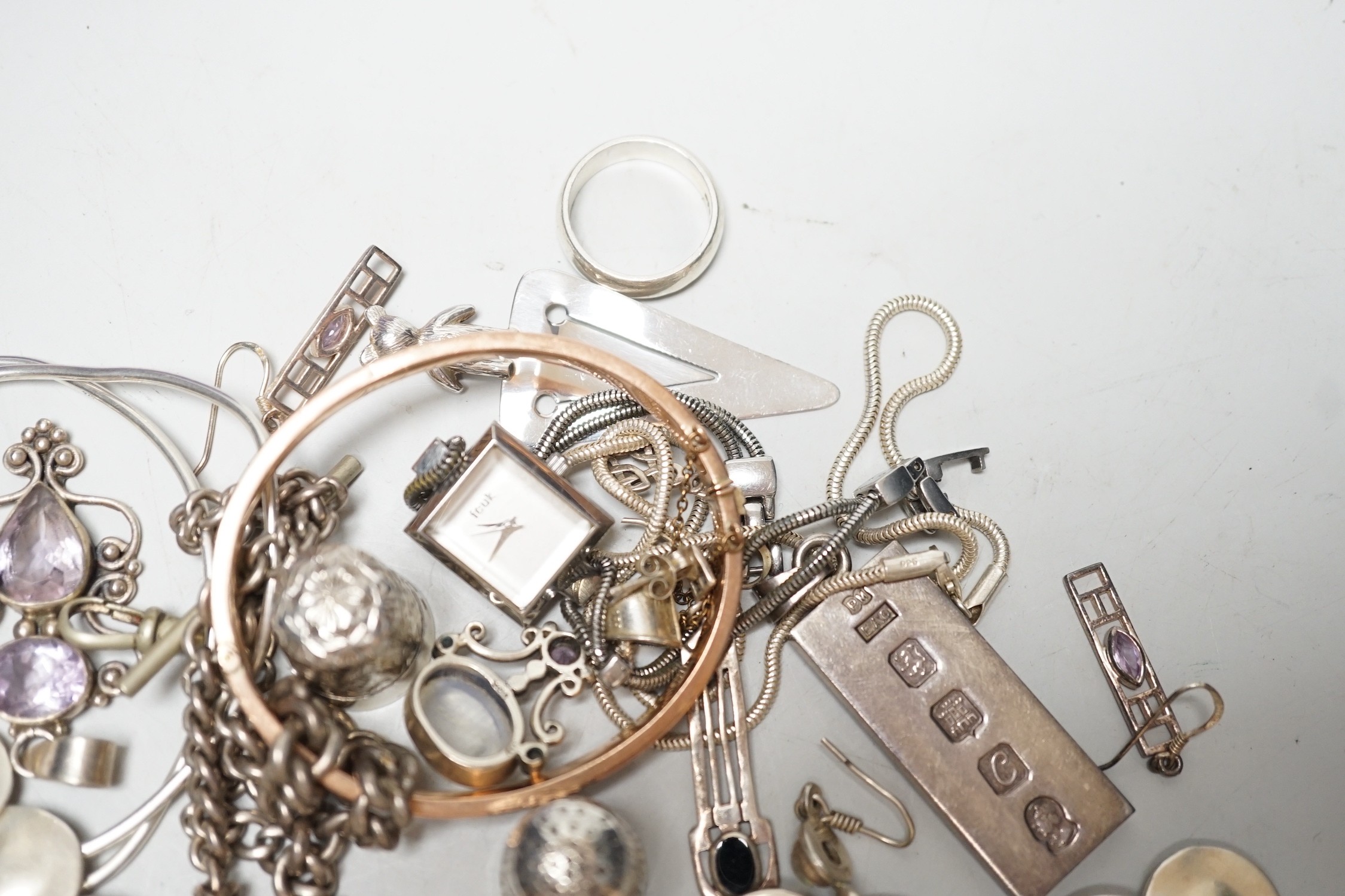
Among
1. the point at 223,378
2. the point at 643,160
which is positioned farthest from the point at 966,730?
the point at 223,378

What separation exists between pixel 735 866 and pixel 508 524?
53cm

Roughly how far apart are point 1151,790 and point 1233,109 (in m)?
1.18

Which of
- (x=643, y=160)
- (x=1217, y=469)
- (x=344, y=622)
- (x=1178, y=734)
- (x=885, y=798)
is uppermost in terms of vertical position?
(x=1217, y=469)

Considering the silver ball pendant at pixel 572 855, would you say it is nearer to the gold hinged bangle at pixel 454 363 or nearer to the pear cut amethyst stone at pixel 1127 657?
the gold hinged bangle at pixel 454 363

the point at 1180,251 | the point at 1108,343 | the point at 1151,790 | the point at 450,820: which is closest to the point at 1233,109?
the point at 1180,251

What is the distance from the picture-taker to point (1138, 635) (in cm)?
135

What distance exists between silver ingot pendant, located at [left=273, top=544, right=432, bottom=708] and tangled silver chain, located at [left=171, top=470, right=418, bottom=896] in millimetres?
40

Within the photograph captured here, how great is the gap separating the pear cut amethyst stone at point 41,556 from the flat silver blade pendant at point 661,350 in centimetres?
64

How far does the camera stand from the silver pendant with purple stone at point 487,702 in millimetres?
1062

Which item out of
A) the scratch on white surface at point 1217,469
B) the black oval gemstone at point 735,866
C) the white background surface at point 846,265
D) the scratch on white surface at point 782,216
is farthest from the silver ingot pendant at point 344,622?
the scratch on white surface at point 1217,469

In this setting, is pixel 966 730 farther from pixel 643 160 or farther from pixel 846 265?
pixel 643 160

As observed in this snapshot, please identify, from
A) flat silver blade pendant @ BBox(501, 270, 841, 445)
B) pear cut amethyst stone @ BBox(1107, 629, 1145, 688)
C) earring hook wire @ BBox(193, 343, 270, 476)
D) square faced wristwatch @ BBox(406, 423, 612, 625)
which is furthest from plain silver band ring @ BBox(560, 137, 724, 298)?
pear cut amethyst stone @ BBox(1107, 629, 1145, 688)

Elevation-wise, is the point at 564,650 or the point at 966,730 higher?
the point at 966,730

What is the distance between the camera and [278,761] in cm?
95
